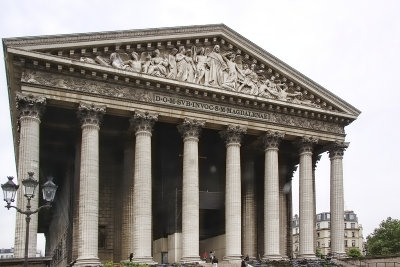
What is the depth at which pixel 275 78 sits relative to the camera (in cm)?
4166

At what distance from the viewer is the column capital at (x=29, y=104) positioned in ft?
106

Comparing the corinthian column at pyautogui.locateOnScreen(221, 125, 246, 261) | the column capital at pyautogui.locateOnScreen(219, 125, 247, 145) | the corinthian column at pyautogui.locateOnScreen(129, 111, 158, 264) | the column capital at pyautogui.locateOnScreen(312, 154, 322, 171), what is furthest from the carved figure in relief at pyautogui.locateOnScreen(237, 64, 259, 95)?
the column capital at pyautogui.locateOnScreen(312, 154, 322, 171)

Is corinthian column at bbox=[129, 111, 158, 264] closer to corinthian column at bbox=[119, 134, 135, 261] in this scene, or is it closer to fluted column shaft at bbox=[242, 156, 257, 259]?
corinthian column at bbox=[119, 134, 135, 261]

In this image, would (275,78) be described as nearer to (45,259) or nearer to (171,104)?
(171,104)

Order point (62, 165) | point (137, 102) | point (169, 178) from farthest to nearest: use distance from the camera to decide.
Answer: point (62, 165) → point (169, 178) → point (137, 102)

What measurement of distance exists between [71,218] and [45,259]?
886 inches

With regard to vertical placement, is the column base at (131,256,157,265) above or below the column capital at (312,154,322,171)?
below

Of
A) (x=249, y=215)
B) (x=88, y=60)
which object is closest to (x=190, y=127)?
(x=88, y=60)

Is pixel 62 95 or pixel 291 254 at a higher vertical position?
pixel 62 95

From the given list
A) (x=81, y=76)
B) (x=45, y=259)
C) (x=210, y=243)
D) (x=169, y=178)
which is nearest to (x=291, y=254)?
(x=210, y=243)

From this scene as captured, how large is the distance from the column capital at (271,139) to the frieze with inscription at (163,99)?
34.4 inches

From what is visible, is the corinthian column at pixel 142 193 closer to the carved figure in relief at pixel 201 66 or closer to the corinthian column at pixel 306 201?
the carved figure in relief at pixel 201 66

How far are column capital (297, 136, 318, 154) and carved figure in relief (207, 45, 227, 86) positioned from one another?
7689mm

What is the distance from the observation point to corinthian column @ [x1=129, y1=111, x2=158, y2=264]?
34531 millimetres
